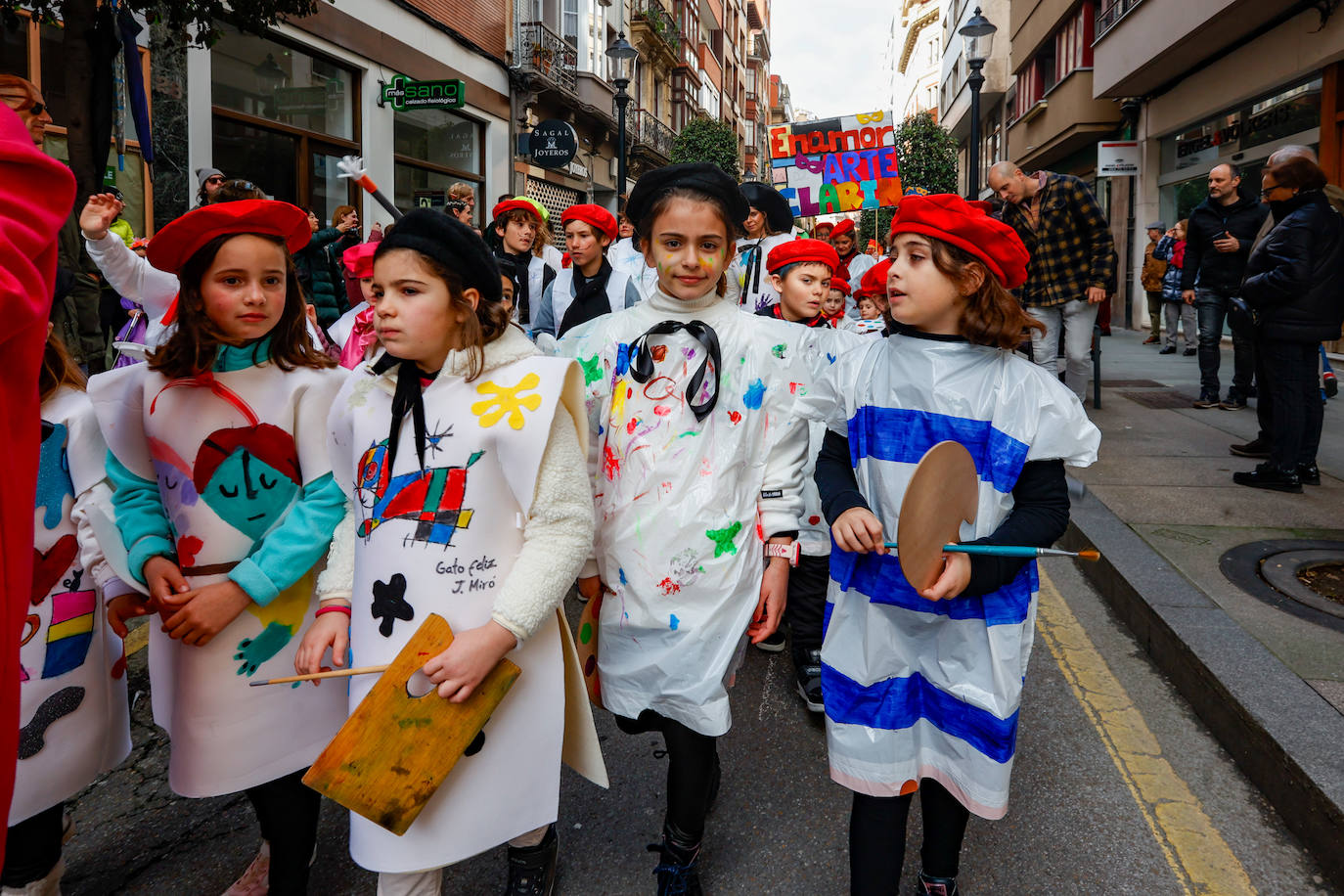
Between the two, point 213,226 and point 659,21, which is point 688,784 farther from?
point 659,21

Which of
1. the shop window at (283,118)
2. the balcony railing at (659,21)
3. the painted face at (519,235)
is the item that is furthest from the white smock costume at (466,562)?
the balcony railing at (659,21)

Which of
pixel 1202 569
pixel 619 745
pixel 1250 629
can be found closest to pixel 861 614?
pixel 619 745

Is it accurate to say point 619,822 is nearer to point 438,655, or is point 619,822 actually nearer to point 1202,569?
point 438,655

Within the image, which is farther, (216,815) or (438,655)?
(216,815)

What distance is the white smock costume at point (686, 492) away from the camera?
7.09 ft

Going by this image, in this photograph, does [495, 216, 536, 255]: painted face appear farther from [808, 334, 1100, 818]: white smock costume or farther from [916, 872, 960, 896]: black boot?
[916, 872, 960, 896]: black boot

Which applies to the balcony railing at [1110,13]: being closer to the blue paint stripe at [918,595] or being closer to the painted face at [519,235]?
the painted face at [519,235]

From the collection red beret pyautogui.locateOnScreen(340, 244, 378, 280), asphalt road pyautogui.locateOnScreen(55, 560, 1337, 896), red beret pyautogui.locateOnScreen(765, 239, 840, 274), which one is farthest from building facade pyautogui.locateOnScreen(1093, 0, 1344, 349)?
red beret pyautogui.locateOnScreen(340, 244, 378, 280)

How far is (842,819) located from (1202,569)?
256cm

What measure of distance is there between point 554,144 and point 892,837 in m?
18.3

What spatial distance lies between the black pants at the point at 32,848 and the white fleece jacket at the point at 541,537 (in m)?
0.81

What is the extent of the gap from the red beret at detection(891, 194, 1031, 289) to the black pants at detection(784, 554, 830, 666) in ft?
5.69

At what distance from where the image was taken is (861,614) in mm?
2049

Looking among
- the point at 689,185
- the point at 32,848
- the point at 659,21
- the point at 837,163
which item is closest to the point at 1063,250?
the point at 837,163
